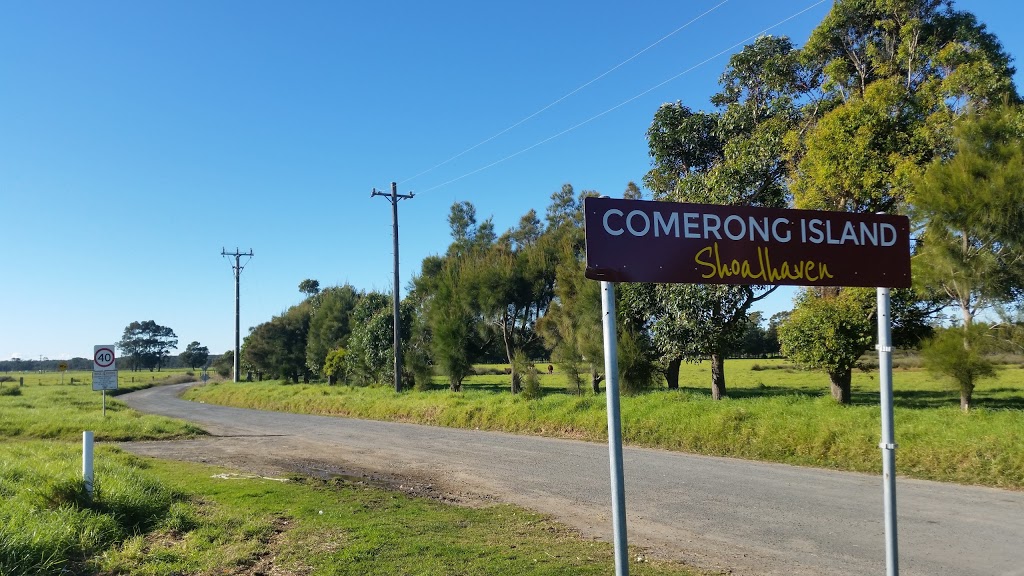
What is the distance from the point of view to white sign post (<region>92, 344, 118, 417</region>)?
69.4 ft

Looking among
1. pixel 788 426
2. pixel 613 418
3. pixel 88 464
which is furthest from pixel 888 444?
pixel 788 426

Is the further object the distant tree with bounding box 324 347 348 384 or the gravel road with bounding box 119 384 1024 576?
the distant tree with bounding box 324 347 348 384

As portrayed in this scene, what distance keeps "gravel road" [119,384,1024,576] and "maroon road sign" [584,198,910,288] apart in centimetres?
342

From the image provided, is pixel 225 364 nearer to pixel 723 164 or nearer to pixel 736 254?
pixel 723 164

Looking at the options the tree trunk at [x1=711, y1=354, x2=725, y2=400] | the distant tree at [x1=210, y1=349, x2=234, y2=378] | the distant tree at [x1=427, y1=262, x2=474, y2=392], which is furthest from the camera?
the distant tree at [x1=210, y1=349, x2=234, y2=378]

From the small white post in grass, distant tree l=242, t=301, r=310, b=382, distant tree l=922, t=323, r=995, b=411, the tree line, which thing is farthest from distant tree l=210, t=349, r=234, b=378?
distant tree l=922, t=323, r=995, b=411

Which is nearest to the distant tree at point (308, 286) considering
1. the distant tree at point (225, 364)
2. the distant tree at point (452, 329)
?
the distant tree at point (225, 364)

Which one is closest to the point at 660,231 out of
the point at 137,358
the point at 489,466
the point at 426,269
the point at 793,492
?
the point at 793,492

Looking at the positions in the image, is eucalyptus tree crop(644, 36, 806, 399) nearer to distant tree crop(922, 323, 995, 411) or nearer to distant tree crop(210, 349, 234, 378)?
distant tree crop(922, 323, 995, 411)

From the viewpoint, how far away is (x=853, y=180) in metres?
16.0

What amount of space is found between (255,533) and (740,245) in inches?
238

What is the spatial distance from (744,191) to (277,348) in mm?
51204

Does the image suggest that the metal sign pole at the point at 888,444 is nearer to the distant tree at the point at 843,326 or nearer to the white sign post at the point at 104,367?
the distant tree at the point at 843,326

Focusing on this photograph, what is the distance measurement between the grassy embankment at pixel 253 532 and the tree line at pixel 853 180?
573 centimetres
